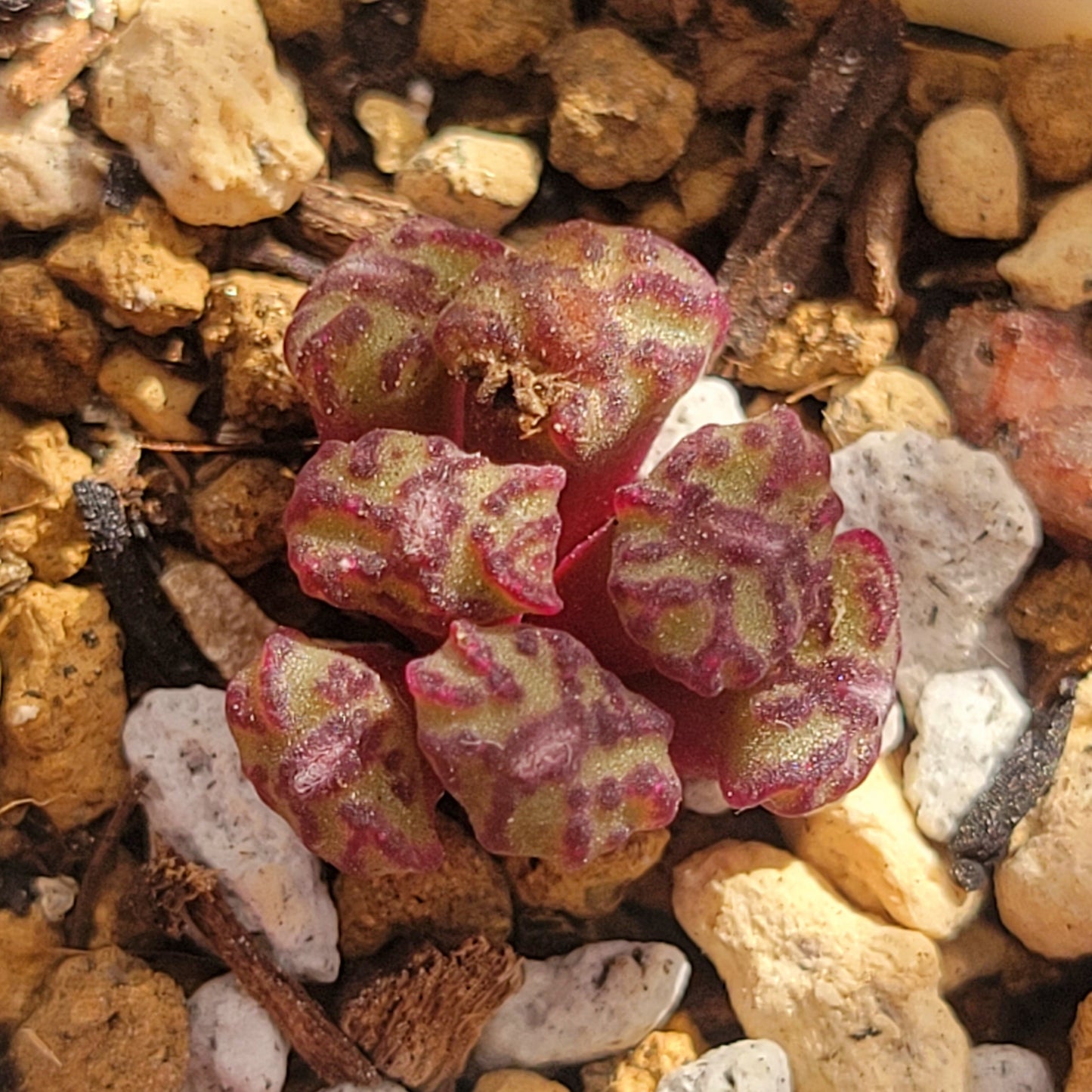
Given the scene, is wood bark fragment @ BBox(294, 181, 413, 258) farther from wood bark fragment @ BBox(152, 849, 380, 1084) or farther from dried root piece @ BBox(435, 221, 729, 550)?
wood bark fragment @ BBox(152, 849, 380, 1084)

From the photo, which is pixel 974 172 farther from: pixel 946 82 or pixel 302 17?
pixel 302 17

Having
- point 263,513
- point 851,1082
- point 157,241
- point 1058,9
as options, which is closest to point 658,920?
point 851,1082

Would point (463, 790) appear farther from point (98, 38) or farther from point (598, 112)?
point (98, 38)

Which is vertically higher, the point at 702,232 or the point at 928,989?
the point at 702,232

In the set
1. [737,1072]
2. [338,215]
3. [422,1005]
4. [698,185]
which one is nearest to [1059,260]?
[698,185]

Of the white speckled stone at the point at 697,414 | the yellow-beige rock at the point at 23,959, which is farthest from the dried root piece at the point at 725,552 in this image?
the yellow-beige rock at the point at 23,959

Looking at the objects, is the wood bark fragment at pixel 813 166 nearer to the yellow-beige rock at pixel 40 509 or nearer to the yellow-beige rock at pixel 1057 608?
the yellow-beige rock at pixel 1057 608
